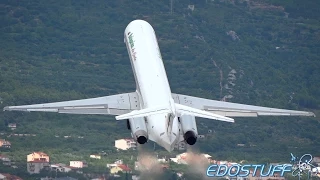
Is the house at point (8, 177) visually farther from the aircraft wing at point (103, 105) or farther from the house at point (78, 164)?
the house at point (78, 164)

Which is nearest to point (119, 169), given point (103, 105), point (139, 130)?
point (103, 105)

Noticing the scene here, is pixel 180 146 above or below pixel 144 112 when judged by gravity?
above

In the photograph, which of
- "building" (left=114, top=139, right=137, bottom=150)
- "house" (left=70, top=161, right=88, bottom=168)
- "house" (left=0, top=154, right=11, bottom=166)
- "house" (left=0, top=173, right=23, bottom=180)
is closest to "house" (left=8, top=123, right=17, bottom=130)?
"building" (left=114, top=139, right=137, bottom=150)

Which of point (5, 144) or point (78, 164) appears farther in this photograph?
point (5, 144)

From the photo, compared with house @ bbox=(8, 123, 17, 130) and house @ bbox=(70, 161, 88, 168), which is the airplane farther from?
house @ bbox=(8, 123, 17, 130)

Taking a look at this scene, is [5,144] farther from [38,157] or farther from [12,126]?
[12,126]

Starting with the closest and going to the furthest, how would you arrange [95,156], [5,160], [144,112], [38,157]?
[144,112] → [5,160] → [38,157] → [95,156]
